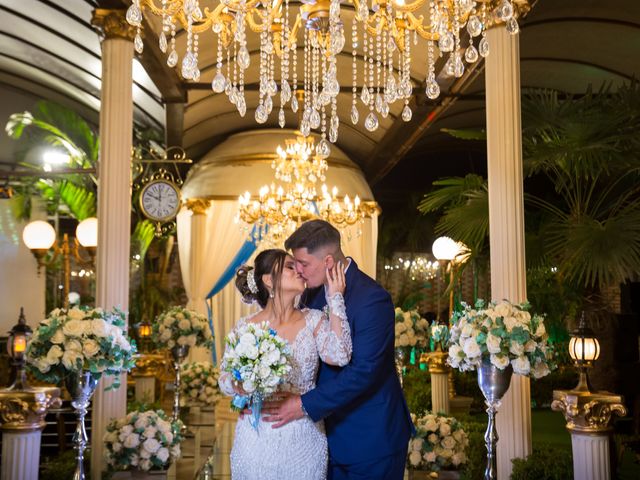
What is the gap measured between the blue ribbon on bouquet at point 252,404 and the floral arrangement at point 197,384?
739 cm

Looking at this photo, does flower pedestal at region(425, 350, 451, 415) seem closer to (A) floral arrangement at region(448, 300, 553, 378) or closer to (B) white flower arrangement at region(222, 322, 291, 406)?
(A) floral arrangement at region(448, 300, 553, 378)

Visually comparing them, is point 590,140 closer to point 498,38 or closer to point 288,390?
point 498,38

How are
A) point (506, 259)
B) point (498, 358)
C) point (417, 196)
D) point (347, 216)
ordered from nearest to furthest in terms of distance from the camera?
1. point (498, 358)
2. point (506, 259)
3. point (347, 216)
4. point (417, 196)

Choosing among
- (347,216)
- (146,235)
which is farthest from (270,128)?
(347,216)

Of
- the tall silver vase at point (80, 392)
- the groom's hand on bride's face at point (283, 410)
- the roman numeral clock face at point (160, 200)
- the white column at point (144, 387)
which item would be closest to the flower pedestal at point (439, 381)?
the white column at point (144, 387)

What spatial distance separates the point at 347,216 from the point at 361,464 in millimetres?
7115

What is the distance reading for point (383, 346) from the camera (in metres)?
3.63

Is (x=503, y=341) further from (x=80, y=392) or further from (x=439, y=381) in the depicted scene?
(x=439, y=381)

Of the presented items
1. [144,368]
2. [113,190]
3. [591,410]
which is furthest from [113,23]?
[144,368]

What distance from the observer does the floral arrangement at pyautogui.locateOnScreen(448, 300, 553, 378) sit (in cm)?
456

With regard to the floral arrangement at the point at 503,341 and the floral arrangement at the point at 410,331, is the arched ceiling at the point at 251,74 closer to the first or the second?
the floral arrangement at the point at 410,331

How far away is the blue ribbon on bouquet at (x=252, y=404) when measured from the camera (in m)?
3.55

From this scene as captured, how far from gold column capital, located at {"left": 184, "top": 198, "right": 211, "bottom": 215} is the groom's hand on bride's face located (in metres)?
10.3

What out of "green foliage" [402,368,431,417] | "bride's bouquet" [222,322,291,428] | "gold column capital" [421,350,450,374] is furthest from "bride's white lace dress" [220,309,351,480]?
"gold column capital" [421,350,450,374]
